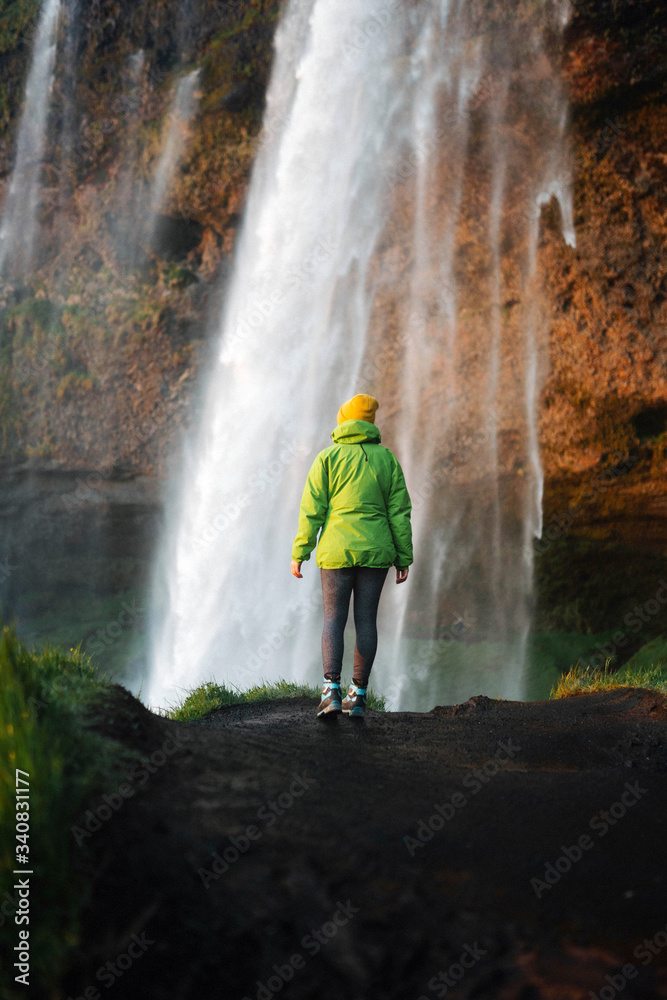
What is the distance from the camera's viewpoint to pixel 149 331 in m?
15.6

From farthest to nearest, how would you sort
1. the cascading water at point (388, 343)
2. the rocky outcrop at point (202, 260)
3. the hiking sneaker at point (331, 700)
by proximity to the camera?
the cascading water at point (388, 343)
the rocky outcrop at point (202, 260)
the hiking sneaker at point (331, 700)

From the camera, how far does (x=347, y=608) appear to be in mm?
4051

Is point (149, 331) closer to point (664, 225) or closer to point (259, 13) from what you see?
point (259, 13)

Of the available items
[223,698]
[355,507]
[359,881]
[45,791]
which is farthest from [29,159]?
[359,881]

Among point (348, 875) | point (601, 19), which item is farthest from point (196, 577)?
point (348, 875)

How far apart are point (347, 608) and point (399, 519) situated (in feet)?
1.95

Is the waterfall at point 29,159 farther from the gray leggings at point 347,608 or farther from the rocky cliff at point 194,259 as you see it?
the gray leggings at point 347,608

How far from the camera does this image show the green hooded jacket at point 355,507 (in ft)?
13.1

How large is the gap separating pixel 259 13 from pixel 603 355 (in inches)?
403

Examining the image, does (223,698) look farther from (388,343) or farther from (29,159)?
(29,159)

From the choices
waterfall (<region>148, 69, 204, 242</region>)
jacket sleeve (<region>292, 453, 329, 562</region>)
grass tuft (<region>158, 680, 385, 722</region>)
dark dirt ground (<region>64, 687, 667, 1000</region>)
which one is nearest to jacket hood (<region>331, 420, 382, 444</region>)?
jacket sleeve (<region>292, 453, 329, 562</region>)

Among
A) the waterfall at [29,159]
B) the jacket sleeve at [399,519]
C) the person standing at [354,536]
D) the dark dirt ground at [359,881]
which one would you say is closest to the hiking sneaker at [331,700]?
the person standing at [354,536]

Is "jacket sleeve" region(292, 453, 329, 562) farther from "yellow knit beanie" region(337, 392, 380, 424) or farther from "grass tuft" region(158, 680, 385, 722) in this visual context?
"grass tuft" region(158, 680, 385, 722)

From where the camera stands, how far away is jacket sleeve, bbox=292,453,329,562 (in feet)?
13.6
